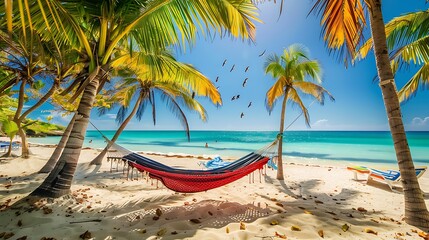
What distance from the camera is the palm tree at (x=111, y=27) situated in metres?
2.22

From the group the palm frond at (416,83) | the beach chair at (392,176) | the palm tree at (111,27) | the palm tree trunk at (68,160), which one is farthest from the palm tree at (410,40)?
the palm tree trunk at (68,160)

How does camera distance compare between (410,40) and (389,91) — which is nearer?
(389,91)

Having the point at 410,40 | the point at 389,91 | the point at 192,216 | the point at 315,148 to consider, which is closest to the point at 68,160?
the point at 192,216

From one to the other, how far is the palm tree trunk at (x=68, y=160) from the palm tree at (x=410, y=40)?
13.5ft

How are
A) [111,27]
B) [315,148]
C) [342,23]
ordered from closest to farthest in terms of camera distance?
[342,23] → [111,27] → [315,148]

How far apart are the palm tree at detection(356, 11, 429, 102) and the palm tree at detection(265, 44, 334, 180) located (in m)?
0.94

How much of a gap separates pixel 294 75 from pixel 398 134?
2.72m

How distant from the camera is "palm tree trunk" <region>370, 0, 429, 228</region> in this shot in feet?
6.69

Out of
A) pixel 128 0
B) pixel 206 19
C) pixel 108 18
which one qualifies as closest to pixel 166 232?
pixel 206 19

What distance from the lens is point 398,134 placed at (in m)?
2.09

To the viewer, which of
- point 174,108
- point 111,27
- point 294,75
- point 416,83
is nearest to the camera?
point 111,27

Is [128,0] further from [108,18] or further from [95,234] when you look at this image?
[95,234]

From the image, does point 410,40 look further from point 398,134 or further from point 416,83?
point 398,134

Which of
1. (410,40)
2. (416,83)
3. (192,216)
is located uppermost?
(410,40)
